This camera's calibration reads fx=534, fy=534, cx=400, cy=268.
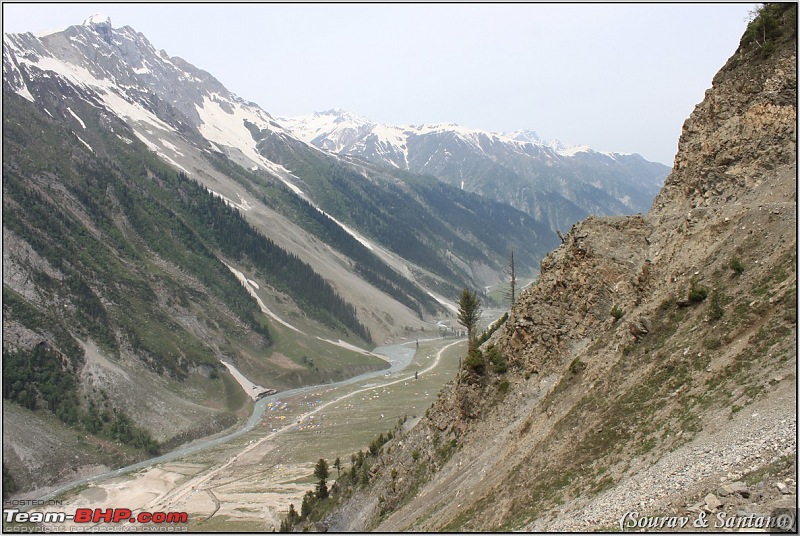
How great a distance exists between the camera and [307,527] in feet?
182

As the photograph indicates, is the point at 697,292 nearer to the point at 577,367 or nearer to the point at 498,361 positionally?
the point at 577,367

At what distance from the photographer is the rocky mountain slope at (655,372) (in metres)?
18.6

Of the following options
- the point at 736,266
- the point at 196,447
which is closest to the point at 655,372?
the point at 736,266

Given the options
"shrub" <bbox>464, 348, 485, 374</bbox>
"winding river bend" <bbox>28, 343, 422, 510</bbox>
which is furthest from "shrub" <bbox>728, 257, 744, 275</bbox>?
"winding river bend" <bbox>28, 343, 422, 510</bbox>

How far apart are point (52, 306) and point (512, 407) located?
137795mm

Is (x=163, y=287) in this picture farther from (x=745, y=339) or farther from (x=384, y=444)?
(x=745, y=339)

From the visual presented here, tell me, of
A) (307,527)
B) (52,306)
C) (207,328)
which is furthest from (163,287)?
(307,527)

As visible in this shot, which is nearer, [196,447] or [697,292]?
[697,292]

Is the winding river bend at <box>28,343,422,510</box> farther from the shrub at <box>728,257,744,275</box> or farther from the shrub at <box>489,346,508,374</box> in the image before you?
the shrub at <box>728,257,744,275</box>

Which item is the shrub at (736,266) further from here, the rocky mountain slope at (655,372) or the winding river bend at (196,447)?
the winding river bend at (196,447)

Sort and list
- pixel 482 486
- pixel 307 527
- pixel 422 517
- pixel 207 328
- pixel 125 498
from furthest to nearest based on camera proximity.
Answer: pixel 207 328 → pixel 125 498 → pixel 307 527 → pixel 422 517 → pixel 482 486

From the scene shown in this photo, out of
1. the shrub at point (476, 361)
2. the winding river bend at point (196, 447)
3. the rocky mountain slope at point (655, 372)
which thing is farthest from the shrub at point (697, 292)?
the winding river bend at point (196, 447)

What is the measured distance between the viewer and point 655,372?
26.8 metres

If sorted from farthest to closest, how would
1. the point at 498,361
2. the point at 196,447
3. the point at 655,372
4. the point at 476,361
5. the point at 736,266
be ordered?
the point at 196,447, the point at 476,361, the point at 498,361, the point at 736,266, the point at 655,372
